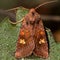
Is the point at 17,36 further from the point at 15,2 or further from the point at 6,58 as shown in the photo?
the point at 15,2

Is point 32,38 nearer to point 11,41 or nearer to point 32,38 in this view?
point 32,38

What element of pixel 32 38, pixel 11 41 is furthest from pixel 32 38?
pixel 11 41
